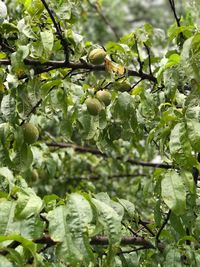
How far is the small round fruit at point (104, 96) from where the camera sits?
4.77 ft

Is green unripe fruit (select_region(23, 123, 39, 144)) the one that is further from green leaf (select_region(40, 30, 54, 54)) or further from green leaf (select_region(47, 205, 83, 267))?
green leaf (select_region(47, 205, 83, 267))

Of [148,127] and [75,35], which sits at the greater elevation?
[75,35]

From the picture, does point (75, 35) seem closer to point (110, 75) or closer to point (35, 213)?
point (110, 75)

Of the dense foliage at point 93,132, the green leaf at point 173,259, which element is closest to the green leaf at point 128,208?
the dense foliage at point 93,132

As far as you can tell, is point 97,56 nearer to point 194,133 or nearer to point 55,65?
point 55,65

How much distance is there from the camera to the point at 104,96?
1.46m

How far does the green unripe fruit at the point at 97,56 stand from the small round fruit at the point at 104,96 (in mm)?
90

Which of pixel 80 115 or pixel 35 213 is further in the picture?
pixel 80 115

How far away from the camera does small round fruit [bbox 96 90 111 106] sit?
1.45 meters

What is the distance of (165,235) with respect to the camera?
1350mm

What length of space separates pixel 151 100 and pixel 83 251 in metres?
0.66

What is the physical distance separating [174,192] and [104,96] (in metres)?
0.44

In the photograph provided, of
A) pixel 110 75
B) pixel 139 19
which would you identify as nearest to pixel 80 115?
pixel 110 75

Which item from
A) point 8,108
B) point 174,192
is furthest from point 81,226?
point 8,108
